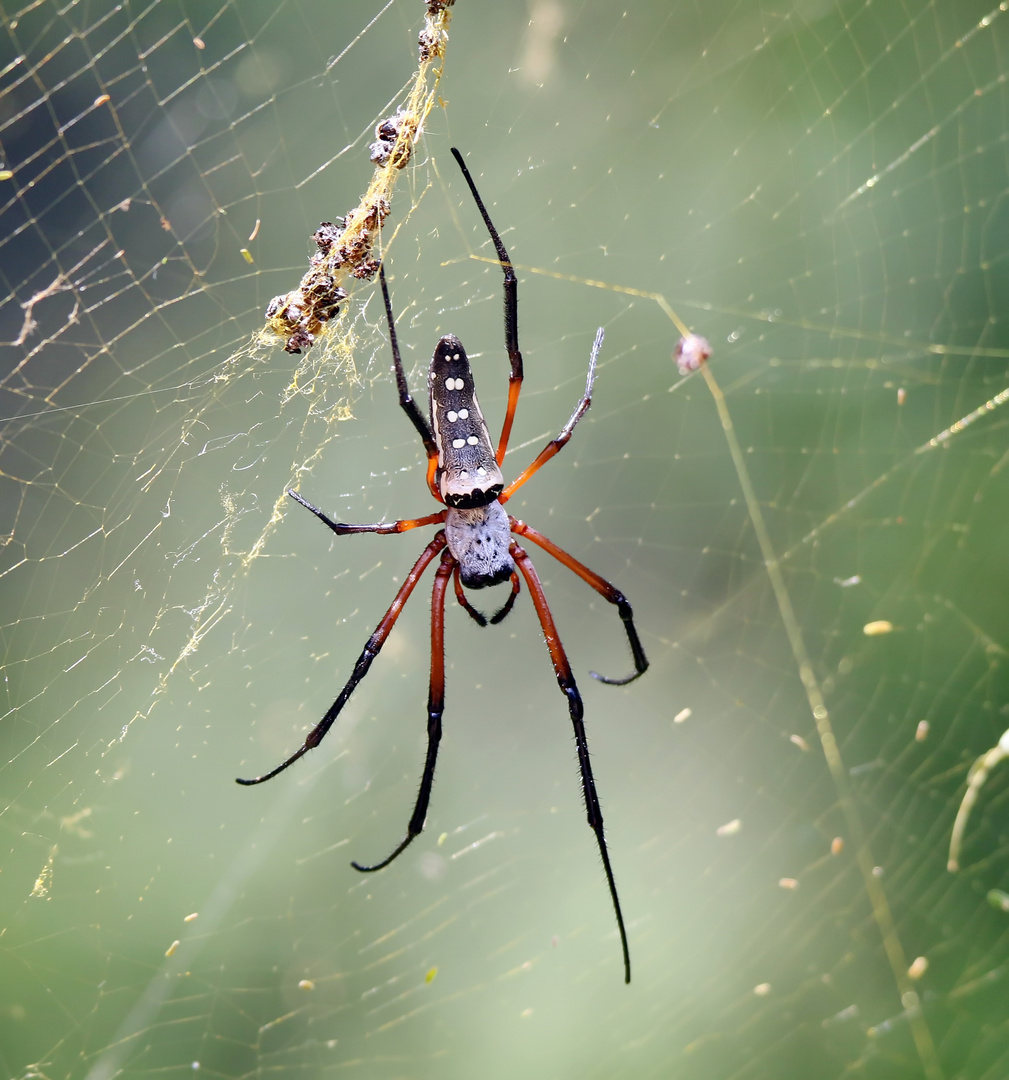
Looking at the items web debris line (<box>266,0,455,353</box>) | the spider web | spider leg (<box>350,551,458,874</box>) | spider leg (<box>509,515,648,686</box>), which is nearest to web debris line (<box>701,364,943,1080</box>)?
the spider web

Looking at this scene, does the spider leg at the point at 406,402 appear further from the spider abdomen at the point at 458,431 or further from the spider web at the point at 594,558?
the spider web at the point at 594,558

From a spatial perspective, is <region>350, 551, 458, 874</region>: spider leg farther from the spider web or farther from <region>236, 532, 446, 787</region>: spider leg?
the spider web

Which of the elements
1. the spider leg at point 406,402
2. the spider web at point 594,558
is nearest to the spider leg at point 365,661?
the spider leg at point 406,402

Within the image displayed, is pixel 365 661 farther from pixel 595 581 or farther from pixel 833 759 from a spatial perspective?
pixel 833 759

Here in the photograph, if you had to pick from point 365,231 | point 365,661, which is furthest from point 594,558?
point 365,231

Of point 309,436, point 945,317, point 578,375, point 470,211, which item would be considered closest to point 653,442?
point 578,375

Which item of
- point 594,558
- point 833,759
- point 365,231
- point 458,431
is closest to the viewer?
point 365,231

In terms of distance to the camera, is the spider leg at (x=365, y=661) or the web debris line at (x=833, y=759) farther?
the web debris line at (x=833, y=759)
